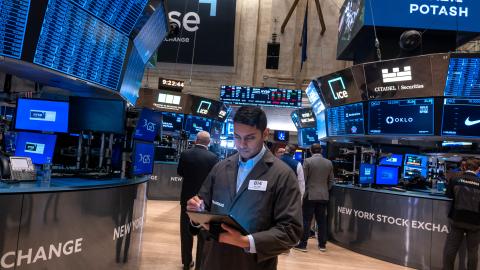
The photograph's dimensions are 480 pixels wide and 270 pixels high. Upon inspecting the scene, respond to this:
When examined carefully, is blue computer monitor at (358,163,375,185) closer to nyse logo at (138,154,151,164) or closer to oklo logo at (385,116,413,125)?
oklo logo at (385,116,413,125)

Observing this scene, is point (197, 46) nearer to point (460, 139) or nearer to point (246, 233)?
point (460, 139)

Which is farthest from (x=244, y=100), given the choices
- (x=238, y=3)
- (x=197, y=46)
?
(x=238, y=3)

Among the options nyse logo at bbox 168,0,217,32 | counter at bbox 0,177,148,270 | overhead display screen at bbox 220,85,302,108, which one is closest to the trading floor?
counter at bbox 0,177,148,270

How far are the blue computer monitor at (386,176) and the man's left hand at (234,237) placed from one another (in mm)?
5852

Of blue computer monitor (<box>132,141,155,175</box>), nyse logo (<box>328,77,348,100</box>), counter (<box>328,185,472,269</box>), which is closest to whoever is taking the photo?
blue computer monitor (<box>132,141,155,175</box>)

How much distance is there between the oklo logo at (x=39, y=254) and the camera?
2.69 m

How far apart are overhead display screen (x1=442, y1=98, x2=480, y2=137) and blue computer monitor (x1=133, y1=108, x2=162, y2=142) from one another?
4500mm

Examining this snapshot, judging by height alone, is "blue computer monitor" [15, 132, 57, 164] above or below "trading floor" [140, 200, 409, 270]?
above

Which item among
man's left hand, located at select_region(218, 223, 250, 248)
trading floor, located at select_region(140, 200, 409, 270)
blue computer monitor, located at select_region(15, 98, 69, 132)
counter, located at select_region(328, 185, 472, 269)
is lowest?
trading floor, located at select_region(140, 200, 409, 270)

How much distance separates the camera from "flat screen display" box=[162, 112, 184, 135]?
43.2 ft

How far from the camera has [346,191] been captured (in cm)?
723

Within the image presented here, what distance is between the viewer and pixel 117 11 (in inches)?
186

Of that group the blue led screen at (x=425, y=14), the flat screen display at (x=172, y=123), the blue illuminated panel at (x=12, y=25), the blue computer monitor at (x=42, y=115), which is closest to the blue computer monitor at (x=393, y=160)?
the blue led screen at (x=425, y=14)

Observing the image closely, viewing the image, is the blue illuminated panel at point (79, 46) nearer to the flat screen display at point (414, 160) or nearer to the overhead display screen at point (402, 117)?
the overhead display screen at point (402, 117)
